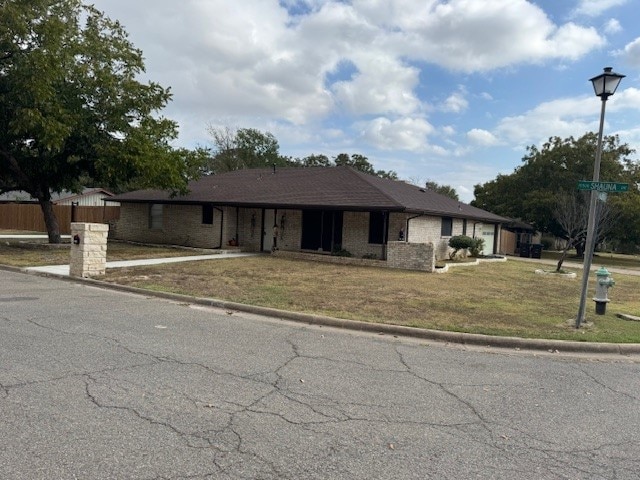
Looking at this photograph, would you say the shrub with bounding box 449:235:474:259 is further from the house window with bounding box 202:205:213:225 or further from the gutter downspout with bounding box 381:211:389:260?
the house window with bounding box 202:205:213:225

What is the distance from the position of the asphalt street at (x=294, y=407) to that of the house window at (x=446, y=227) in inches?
638

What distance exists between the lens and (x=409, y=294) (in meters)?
11.9

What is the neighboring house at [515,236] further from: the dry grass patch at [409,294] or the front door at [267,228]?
the front door at [267,228]

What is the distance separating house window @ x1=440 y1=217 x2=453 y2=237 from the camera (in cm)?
2330

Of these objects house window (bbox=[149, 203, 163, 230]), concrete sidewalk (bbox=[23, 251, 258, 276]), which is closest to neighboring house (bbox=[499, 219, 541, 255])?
concrete sidewalk (bbox=[23, 251, 258, 276])

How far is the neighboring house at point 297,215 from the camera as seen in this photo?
800 inches

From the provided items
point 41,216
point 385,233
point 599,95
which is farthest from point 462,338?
point 41,216

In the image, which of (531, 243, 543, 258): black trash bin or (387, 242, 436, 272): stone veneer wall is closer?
(387, 242, 436, 272): stone veneer wall

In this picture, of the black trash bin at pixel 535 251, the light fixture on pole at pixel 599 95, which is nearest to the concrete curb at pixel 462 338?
the light fixture on pole at pixel 599 95

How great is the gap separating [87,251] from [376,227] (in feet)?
38.1

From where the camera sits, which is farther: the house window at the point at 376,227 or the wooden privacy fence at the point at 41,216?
the wooden privacy fence at the point at 41,216

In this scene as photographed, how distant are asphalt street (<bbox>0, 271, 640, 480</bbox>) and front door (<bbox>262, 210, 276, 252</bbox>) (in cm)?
1573

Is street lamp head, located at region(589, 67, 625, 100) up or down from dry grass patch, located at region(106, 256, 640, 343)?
up

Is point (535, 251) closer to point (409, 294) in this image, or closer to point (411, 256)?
point (411, 256)
